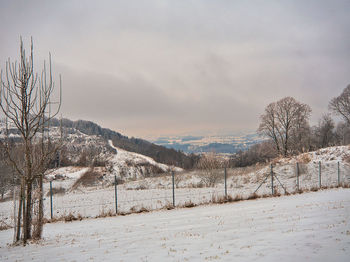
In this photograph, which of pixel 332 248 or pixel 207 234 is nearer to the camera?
pixel 332 248

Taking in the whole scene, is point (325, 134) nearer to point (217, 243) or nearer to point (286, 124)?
point (286, 124)

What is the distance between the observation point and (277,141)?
43031 mm

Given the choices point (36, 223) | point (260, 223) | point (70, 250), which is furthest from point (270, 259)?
point (36, 223)

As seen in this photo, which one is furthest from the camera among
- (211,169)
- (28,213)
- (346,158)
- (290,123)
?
(290,123)

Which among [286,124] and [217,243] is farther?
[286,124]

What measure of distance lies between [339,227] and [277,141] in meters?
39.4

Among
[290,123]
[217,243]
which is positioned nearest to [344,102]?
[290,123]

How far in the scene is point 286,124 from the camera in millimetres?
41812

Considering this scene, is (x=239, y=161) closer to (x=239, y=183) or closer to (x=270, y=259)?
(x=239, y=183)

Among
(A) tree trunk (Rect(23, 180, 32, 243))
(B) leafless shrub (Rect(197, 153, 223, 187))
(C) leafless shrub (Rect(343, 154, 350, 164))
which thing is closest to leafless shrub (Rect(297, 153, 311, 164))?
(C) leafless shrub (Rect(343, 154, 350, 164))

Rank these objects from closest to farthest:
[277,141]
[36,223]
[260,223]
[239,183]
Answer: [260,223]
[36,223]
[239,183]
[277,141]

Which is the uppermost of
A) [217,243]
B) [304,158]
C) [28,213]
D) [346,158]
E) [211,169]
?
[346,158]

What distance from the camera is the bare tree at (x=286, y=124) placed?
4134 cm

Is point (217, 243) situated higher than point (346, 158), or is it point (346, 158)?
Result: point (346, 158)
